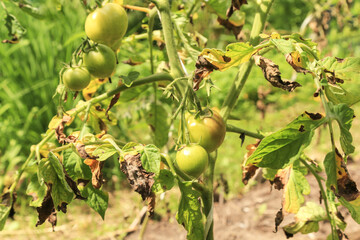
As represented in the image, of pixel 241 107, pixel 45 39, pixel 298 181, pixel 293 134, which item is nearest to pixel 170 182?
pixel 293 134

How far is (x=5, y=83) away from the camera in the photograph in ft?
9.13

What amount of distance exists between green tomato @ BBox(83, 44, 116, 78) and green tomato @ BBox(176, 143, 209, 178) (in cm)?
29

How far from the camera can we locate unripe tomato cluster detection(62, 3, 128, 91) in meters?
0.84

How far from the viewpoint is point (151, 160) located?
2.30 feet

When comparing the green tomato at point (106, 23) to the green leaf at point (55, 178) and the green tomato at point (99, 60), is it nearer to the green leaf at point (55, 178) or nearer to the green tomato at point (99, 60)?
the green tomato at point (99, 60)

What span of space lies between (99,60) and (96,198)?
32 cm

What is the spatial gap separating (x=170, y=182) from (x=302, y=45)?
14.6 inches

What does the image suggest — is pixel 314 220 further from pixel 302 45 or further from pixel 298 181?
pixel 302 45

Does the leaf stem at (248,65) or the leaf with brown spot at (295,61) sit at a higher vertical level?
the leaf with brown spot at (295,61)

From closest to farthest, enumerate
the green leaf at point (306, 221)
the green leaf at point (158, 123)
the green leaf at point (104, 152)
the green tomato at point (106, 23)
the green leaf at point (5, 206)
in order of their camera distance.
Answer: the green leaf at point (104, 152)
the green tomato at point (106, 23)
the green leaf at point (5, 206)
the green leaf at point (306, 221)
the green leaf at point (158, 123)

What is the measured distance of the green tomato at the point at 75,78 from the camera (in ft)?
2.87

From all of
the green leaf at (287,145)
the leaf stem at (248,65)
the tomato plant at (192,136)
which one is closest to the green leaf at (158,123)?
the tomato plant at (192,136)

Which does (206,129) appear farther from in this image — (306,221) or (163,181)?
(306,221)

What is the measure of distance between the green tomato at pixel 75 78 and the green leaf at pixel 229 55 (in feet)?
1.05
